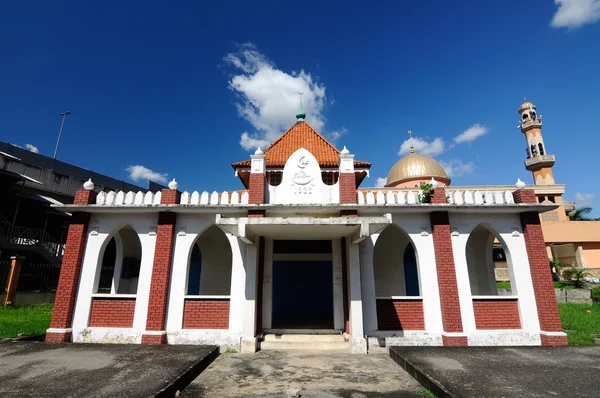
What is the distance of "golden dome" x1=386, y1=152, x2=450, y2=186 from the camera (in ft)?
92.1

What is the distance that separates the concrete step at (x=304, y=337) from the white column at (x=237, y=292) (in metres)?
0.88

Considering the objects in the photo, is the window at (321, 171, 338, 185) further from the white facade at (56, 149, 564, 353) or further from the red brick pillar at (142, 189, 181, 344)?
the red brick pillar at (142, 189, 181, 344)

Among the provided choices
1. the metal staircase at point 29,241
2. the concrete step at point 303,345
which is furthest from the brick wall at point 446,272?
the metal staircase at point 29,241

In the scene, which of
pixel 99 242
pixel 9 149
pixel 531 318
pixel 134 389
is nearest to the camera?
pixel 134 389

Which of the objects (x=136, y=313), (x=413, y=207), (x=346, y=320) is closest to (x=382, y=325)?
(x=346, y=320)

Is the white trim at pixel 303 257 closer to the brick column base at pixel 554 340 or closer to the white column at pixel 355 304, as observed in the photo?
the white column at pixel 355 304

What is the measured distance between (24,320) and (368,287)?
12299 mm

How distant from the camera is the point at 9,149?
938 inches

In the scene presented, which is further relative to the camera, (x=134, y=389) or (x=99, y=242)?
(x=99, y=242)

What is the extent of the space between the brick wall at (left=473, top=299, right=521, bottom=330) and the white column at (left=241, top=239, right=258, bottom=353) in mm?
6183

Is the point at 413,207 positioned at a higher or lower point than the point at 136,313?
higher

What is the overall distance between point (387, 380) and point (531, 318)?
5.34 m

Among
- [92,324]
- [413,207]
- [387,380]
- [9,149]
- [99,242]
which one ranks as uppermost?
[9,149]

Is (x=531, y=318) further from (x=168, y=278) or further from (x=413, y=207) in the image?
(x=168, y=278)
